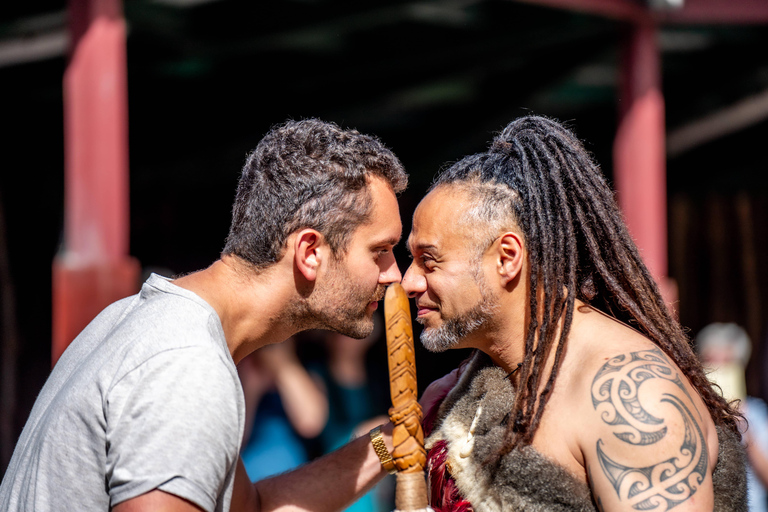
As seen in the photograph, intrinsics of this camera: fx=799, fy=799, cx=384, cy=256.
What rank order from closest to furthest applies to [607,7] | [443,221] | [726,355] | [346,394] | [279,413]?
[443,221] < [279,413] < [346,394] < [607,7] < [726,355]

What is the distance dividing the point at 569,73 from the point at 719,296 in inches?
110

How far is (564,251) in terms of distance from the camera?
2.47m

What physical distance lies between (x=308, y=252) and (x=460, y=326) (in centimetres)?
54

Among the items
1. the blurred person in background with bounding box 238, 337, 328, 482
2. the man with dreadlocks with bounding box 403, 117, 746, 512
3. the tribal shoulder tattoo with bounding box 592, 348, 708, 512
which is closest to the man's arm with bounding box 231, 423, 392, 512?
the man with dreadlocks with bounding box 403, 117, 746, 512

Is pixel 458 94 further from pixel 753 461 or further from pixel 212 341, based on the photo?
pixel 212 341

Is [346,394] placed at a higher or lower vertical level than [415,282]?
lower

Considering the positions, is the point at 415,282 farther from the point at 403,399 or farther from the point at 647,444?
the point at 647,444

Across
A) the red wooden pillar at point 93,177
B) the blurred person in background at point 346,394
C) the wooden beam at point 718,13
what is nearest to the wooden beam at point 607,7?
the wooden beam at point 718,13

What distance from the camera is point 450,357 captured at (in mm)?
7059

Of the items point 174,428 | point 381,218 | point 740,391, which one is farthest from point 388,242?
point 740,391

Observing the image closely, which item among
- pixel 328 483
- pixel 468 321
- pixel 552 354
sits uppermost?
pixel 468 321

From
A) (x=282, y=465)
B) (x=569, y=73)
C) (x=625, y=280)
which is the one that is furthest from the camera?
(x=569, y=73)

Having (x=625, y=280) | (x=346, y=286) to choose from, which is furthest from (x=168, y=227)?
(x=625, y=280)

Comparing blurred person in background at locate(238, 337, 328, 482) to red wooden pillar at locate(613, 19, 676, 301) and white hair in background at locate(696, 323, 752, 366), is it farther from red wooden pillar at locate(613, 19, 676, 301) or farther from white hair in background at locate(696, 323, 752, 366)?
white hair in background at locate(696, 323, 752, 366)
